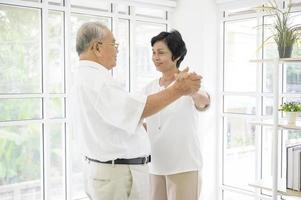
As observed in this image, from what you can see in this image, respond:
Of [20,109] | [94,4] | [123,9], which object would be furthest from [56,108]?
[123,9]

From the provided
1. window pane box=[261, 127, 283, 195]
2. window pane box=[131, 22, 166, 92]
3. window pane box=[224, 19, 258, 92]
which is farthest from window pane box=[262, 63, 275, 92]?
window pane box=[131, 22, 166, 92]

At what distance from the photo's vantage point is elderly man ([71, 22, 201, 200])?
5.22 feet

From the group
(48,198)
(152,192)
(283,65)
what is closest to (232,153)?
(283,65)

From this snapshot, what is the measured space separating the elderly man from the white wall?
1.57 metres

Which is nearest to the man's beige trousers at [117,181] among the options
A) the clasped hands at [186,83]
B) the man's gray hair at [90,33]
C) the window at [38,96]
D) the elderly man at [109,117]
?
the elderly man at [109,117]

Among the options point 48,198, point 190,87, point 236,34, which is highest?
point 236,34

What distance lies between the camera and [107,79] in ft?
5.28

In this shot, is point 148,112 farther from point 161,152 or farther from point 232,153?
point 232,153

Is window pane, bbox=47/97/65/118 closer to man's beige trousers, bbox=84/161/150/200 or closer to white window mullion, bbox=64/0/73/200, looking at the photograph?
white window mullion, bbox=64/0/73/200

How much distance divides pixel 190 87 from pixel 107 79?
38cm

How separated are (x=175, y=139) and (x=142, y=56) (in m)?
1.45

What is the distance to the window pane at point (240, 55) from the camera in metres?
3.13

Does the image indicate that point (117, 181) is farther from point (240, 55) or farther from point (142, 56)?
point (240, 55)

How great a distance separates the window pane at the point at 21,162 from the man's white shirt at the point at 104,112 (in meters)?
1.06
